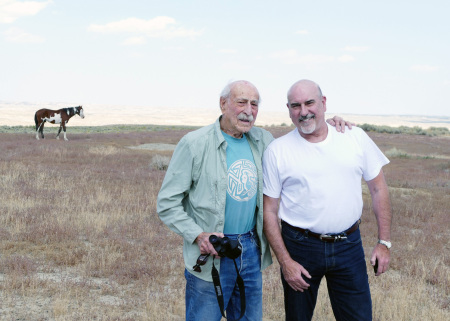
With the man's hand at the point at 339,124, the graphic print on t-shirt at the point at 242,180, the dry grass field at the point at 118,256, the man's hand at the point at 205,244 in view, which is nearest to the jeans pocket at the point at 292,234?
the graphic print on t-shirt at the point at 242,180

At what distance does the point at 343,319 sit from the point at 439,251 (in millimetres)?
5518

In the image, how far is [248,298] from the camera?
139 inches

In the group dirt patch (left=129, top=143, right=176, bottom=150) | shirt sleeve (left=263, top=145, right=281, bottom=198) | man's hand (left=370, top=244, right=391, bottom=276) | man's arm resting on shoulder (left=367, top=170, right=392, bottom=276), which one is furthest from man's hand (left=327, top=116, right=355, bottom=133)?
dirt patch (left=129, top=143, right=176, bottom=150)

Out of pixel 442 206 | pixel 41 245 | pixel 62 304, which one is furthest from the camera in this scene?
pixel 442 206

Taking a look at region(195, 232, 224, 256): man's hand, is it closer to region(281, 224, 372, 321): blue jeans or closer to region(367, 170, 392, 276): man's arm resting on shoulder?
region(281, 224, 372, 321): blue jeans

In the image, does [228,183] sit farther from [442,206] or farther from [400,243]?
[442,206]

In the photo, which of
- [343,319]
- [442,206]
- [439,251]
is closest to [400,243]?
[439,251]

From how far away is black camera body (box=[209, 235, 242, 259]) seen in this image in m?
3.14

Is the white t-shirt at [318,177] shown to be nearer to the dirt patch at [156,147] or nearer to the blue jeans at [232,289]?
the blue jeans at [232,289]

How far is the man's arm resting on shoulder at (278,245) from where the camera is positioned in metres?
3.51

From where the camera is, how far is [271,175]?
351cm

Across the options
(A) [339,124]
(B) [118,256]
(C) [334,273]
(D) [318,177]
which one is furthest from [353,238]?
(B) [118,256]

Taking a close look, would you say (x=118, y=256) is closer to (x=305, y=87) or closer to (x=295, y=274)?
(x=295, y=274)

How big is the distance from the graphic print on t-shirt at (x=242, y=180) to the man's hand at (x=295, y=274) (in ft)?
1.95
